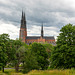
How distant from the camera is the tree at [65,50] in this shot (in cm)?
2327

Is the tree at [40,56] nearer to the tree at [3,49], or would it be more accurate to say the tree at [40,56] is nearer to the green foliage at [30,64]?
the green foliage at [30,64]

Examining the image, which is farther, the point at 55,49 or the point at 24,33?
the point at 24,33

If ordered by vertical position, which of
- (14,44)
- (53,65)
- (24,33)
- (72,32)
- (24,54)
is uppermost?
(24,33)

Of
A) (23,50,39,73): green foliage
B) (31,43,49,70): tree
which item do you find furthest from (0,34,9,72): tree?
(31,43,49,70): tree

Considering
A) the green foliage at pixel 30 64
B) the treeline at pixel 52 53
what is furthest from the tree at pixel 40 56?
the green foliage at pixel 30 64

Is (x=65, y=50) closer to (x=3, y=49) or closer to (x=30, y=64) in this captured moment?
(x=30, y=64)

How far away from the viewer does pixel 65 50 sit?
23391mm

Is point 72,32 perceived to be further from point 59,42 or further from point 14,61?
point 14,61

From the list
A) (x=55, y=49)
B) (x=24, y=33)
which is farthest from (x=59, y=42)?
(x=24, y=33)

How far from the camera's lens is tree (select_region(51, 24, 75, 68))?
76.3 ft

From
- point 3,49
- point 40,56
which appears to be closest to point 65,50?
point 40,56

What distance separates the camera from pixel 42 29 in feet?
566

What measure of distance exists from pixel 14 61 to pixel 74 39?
16.4m

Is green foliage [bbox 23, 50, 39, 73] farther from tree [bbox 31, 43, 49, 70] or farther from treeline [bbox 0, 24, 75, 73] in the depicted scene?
tree [bbox 31, 43, 49, 70]
